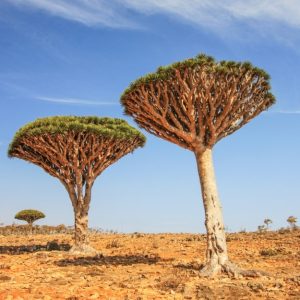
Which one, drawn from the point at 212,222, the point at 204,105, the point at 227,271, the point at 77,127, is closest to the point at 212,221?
the point at 212,222

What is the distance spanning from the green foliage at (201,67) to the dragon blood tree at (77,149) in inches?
223

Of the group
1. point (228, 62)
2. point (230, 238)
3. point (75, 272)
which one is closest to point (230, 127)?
point (228, 62)

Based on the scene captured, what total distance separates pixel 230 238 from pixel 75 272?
A: 1009cm

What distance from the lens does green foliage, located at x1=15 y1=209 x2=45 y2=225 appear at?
41.0 m

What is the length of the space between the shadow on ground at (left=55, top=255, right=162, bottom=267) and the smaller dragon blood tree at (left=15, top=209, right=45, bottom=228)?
27.2m

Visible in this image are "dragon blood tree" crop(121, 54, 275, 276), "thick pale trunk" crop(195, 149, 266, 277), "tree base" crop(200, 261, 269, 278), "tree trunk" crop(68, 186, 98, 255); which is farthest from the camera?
"tree trunk" crop(68, 186, 98, 255)

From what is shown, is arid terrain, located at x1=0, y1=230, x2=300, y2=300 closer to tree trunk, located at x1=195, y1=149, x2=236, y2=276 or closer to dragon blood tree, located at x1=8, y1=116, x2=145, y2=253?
tree trunk, located at x1=195, y1=149, x2=236, y2=276

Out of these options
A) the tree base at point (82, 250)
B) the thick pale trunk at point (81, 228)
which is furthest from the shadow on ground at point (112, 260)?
the thick pale trunk at point (81, 228)

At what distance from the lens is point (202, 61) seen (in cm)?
1127

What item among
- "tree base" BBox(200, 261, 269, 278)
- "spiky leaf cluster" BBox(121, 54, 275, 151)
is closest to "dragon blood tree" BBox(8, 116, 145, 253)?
"spiky leaf cluster" BBox(121, 54, 275, 151)

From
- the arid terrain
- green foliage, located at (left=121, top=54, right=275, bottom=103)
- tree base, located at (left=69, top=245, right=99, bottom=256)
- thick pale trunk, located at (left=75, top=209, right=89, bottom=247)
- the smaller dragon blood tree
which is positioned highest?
green foliage, located at (left=121, top=54, right=275, bottom=103)

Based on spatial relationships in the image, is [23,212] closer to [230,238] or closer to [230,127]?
[230,238]

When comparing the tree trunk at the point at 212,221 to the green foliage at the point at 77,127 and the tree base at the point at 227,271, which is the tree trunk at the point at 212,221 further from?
the green foliage at the point at 77,127

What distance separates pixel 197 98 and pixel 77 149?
7.05 m
